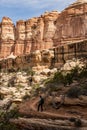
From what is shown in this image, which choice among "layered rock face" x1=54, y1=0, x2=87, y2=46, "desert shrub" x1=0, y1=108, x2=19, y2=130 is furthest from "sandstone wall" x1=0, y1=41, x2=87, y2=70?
"desert shrub" x1=0, y1=108, x2=19, y2=130

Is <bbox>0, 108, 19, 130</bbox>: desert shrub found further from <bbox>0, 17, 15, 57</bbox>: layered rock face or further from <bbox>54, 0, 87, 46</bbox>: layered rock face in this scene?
<bbox>0, 17, 15, 57</bbox>: layered rock face

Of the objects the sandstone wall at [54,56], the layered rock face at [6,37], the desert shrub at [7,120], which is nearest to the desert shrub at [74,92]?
the desert shrub at [7,120]

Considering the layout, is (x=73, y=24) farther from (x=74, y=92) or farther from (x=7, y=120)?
(x=7, y=120)

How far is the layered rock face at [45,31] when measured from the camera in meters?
63.2

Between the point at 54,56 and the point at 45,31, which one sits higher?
the point at 45,31

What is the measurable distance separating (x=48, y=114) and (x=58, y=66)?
22659mm

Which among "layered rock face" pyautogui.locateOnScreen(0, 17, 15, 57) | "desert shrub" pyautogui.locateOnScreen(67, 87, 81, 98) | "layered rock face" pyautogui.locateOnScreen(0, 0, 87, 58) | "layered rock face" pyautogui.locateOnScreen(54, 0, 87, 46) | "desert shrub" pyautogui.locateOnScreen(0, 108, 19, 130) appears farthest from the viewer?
"layered rock face" pyautogui.locateOnScreen(0, 17, 15, 57)

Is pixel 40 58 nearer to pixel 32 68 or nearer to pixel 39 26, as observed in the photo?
pixel 32 68

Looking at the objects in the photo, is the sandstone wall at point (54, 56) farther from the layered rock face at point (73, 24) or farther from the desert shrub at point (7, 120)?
the desert shrub at point (7, 120)

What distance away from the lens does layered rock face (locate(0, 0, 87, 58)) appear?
63.2m

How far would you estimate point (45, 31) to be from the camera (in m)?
72.1

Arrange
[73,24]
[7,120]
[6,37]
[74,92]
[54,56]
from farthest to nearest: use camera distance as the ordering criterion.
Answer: [6,37] < [73,24] < [54,56] < [7,120] < [74,92]

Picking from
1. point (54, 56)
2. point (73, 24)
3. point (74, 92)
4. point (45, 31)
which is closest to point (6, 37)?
point (45, 31)

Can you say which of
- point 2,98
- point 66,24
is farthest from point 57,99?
point 66,24
